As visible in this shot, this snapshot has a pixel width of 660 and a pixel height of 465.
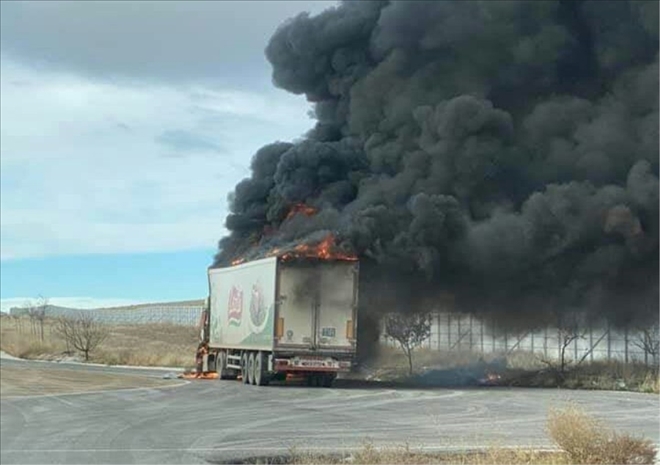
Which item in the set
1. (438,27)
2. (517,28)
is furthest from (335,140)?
(517,28)

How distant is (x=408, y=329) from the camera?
2991 cm

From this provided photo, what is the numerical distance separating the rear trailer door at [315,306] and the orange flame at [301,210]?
247cm

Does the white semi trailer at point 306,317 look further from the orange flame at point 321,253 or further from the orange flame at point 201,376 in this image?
the orange flame at point 201,376

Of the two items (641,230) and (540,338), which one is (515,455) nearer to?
(641,230)

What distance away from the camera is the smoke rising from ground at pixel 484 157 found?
21.4 meters

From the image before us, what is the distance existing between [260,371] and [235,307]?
9.73 ft

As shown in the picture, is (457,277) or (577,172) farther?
(457,277)

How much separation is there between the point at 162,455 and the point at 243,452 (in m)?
1.15

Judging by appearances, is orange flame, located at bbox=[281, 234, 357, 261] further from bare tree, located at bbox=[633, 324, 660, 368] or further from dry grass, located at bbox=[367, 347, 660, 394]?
bare tree, located at bbox=[633, 324, 660, 368]

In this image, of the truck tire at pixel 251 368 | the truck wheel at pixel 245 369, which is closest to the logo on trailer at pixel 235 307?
the truck wheel at pixel 245 369

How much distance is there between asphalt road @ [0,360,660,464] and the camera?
13711mm

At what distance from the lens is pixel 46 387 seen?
23875 mm

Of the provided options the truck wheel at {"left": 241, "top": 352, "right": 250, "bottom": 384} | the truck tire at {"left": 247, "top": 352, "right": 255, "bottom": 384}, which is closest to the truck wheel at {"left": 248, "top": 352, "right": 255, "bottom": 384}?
the truck tire at {"left": 247, "top": 352, "right": 255, "bottom": 384}

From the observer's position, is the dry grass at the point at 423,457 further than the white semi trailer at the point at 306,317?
No
